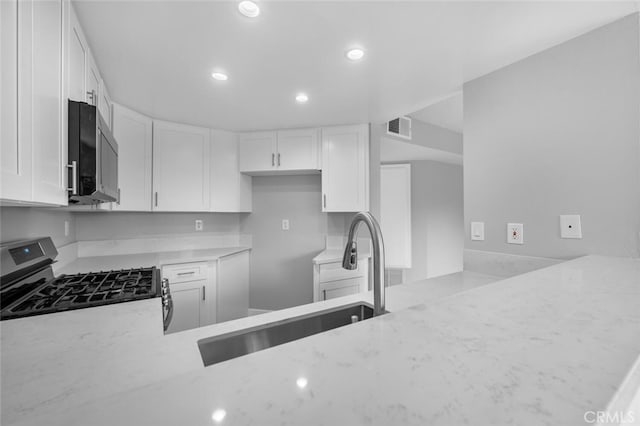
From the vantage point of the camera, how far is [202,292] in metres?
2.43

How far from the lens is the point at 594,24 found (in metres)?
1.31

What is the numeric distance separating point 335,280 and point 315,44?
2001 mm

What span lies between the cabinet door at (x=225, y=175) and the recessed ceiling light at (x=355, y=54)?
1821 mm

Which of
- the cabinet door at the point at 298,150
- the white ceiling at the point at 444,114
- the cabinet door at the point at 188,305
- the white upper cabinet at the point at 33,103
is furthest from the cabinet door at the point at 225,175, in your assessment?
the white ceiling at the point at 444,114

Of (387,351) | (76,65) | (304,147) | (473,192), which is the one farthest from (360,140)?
(387,351)

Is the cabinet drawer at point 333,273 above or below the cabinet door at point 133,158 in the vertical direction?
below

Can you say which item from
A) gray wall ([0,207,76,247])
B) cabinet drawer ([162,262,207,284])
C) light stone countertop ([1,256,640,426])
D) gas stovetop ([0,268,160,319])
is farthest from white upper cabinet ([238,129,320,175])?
light stone countertop ([1,256,640,426])

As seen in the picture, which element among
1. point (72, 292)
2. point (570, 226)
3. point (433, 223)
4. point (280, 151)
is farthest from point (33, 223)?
point (433, 223)

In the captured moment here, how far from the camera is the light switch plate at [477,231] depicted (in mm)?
1806

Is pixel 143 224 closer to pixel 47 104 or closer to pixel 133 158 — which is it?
pixel 133 158

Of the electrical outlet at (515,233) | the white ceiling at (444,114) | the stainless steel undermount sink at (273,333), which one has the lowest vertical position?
the stainless steel undermount sink at (273,333)

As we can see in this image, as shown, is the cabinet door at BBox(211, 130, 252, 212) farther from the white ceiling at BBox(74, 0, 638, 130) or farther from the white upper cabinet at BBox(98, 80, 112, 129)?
the white upper cabinet at BBox(98, 80, 112, 129)

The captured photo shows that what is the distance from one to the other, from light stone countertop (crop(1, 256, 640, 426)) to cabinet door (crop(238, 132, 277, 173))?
2.45 m

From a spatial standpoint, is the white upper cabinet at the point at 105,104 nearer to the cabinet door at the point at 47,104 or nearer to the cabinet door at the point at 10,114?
the cabinet door at the point at 47,104
